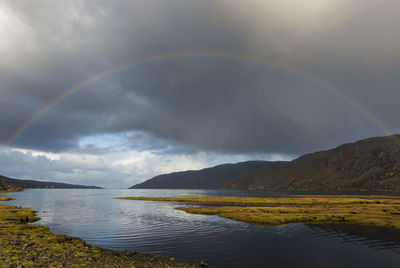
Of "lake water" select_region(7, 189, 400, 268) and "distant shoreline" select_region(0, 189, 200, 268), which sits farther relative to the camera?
"lake water" select_region(7, 189, 400, 268)

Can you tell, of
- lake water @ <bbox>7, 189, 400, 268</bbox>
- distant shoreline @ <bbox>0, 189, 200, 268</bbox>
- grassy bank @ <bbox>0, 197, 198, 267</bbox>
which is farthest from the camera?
lake water @ <bbox>7, 189, 400, 268</bbox>

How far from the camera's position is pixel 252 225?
189 feet

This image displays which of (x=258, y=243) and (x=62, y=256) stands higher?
(x=62, y=256)

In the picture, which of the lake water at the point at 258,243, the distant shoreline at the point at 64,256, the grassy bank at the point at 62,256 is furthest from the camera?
the lake water at the point at 258,243

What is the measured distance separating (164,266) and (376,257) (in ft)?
91.4

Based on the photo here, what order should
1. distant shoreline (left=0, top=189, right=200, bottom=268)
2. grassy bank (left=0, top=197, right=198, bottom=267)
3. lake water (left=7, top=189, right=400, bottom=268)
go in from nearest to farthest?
grassy bank (left=0, top=197, right=198, bottom=267) → distant shoreline (left=0, top=189, right=200, bottom=268) → lake water (left=7, top=189, right=400, bottom=268)

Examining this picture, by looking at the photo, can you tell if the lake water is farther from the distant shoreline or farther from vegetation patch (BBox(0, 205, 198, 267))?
vegetation patch (BBox(0, 205, 198, 267))

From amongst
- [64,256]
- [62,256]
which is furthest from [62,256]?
[64,256]

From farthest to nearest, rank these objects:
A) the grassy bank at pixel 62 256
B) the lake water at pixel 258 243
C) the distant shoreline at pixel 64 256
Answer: the lake water at pixel 258 243, the distant shoreline at pixel 64 256, the grassy bank at pixel 62 256

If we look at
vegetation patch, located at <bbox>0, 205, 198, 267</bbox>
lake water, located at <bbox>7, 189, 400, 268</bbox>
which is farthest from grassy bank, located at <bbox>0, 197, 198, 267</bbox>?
lake water, located at <bbox>7, 189, 400, 268</bbox>

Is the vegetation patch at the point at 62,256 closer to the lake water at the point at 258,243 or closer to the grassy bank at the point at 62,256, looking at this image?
the grassy bank at the point at 62,256

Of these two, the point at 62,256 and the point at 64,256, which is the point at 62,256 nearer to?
the point at 62,256

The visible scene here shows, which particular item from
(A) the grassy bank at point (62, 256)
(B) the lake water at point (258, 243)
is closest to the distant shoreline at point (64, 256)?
(A) the grassy bank at point (62, 256)

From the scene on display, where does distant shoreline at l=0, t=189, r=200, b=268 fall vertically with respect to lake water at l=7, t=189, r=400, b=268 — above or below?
above
